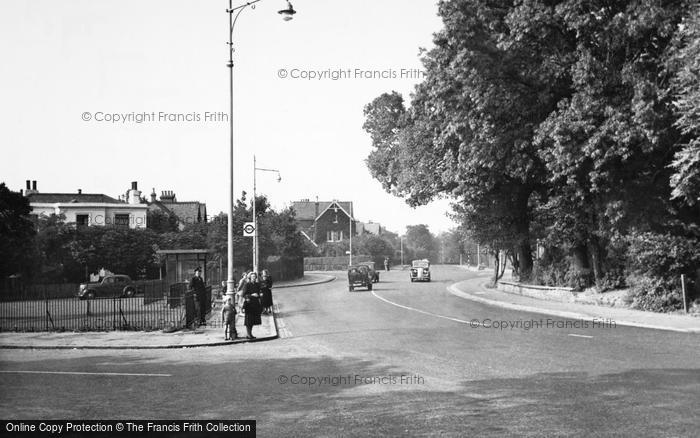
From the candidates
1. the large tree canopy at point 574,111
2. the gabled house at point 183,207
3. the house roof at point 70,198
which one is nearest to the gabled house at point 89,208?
the house roof at point 70,198

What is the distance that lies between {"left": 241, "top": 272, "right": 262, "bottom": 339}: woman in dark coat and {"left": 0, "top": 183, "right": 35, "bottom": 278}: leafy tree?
90.7 ft

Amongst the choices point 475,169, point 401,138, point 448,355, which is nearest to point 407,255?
point 401,138

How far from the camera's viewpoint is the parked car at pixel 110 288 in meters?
40.2

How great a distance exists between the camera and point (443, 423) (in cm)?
729

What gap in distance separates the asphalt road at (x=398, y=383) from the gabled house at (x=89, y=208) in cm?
5053

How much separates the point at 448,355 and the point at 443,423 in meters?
5.28

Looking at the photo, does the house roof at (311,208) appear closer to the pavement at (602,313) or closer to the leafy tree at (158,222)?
the leafy tree at (158,222)

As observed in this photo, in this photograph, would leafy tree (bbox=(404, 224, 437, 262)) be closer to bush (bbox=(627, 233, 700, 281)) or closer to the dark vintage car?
the dark vintage car

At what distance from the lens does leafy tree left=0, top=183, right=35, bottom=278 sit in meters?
38.6

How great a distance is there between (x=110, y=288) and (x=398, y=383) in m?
36.4

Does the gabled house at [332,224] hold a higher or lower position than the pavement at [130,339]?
higher

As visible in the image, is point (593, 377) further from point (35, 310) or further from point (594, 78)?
point (35, 310)

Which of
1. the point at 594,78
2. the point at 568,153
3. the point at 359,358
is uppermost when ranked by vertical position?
the point at 594,78

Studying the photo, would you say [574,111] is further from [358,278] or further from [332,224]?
[332,224]
